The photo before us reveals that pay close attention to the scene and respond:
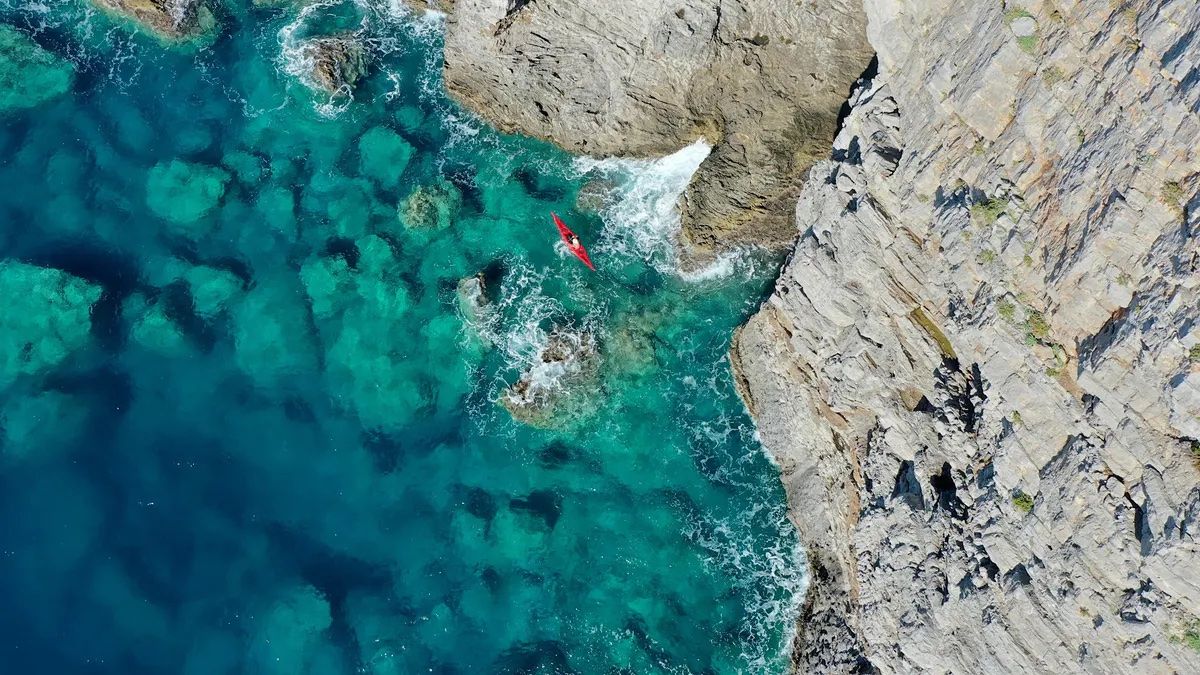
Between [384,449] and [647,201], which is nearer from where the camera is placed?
[384,449]

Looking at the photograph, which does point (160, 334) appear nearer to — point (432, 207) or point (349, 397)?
point (349, 397)

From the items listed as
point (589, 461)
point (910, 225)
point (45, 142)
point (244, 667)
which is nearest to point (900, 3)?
point (910, 225)

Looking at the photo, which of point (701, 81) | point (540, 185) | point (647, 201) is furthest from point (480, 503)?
point (701, 81)

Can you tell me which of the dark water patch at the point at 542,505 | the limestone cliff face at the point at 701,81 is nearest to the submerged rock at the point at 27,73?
the limestone cliff face at the point at 701,81

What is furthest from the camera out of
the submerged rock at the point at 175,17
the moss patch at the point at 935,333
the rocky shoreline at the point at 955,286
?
the submerged rock at the point at 175,17

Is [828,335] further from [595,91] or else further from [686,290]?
[595,91]

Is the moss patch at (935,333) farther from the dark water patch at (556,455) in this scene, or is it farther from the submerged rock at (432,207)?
the submerged rock at (432,207)
